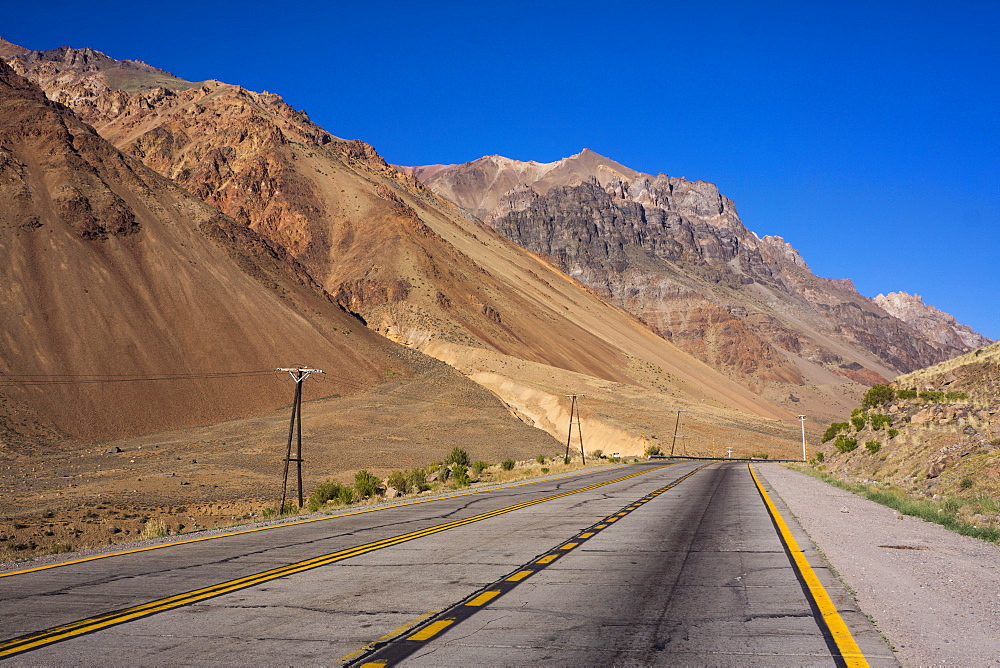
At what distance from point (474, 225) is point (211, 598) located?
158424 mm

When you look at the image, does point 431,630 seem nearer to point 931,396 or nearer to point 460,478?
point 460,478

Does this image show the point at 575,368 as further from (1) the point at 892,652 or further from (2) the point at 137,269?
(1) the point at 892,652

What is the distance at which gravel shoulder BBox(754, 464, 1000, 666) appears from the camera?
5.46 meters

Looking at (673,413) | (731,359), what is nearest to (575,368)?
(673,413)

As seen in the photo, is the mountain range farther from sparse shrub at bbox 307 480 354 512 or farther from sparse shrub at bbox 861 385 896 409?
sparse shrub at bbox 307 480 354 512

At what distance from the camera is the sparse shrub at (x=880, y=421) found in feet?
116

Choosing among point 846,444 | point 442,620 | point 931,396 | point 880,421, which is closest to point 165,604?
point 442,620

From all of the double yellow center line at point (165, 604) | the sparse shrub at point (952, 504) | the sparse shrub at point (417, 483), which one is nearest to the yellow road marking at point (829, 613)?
the double yellow center line at point (165, 604)

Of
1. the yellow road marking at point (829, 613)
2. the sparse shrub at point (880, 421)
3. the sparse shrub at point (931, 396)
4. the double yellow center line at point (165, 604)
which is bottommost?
the double yellow center line at point (165, 604)

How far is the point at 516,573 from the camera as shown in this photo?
8.71 m

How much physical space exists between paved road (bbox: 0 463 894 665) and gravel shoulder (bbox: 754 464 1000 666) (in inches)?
11.7

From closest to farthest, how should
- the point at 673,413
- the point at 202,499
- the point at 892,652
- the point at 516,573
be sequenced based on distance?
the point at 892,652
the point at 516,573
the point at 202,499
the point at 673,413

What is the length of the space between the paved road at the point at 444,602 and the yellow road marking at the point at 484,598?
1cm

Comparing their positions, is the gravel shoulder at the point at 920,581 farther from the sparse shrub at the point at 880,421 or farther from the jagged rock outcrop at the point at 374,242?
the jagged rock outcrop at the point at 374,242
